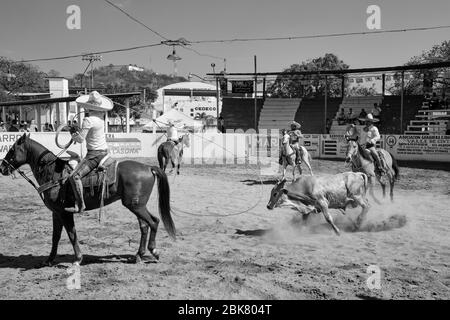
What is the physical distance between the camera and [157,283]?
223 inches

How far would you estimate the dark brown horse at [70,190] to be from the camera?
6.49 meters

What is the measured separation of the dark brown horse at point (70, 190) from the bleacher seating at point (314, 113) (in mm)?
27653

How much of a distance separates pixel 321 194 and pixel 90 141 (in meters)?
4.24

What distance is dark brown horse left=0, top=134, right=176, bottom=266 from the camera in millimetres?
6492

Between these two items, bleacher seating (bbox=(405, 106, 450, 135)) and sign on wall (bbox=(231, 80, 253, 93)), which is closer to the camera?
bleacher seating (bbox=(405, 106, 450, 135))

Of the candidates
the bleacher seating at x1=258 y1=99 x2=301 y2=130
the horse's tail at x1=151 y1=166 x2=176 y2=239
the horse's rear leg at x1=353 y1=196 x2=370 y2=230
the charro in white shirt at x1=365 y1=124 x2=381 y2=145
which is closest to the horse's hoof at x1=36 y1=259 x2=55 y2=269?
the horse's tail at x1=151 y1=166 x2=176 y2=239

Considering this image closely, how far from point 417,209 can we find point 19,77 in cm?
4938

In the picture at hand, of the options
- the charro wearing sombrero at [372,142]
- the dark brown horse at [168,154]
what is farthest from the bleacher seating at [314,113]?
the charro wearing sombrero at [372,142]

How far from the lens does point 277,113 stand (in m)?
36.3

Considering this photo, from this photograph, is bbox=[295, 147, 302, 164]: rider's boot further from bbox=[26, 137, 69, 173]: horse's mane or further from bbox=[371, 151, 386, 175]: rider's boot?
bbox=[26, 137, 69, 173]: horse's mane

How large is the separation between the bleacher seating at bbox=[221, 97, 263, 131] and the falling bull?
27455mm

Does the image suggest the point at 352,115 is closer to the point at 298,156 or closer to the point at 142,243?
the point at 298,156
